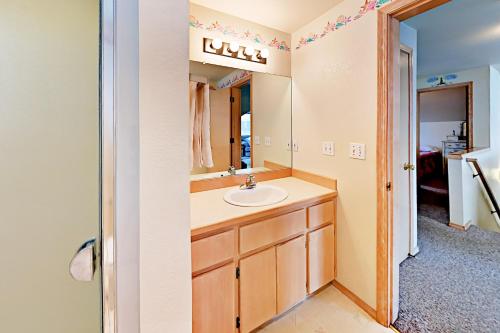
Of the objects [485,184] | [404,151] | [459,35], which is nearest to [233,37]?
[404,151]

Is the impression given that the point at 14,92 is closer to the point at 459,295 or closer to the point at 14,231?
the point at 14,231

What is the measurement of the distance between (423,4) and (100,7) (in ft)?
5.11

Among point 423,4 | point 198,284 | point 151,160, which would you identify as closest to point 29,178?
point 151,160

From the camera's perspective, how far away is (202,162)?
185 cm

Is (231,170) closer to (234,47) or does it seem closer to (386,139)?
(234,47)

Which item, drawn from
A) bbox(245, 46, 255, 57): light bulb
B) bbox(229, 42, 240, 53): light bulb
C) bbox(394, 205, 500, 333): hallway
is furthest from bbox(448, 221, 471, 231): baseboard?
bbox(229, 42, 240, 53): light bulb

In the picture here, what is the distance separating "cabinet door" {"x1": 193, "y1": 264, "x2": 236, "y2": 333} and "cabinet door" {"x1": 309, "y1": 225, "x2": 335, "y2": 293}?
655 millimetres

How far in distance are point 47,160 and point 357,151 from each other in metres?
1.66

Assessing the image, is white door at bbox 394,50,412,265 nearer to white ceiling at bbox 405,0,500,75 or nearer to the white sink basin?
white ceiling at bbox 405,0,500,75

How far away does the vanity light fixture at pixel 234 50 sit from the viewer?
1.78 meters

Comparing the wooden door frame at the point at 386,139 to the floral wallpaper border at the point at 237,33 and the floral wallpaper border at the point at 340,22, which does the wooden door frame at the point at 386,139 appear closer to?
the floral wallpaper border at the point at 340,22

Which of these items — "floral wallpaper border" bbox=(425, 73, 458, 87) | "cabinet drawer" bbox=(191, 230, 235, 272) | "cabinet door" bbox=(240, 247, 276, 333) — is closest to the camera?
"cabinet drawer" bbox=(191, 230, 235, 272)

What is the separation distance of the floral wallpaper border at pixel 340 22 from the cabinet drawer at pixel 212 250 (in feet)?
5.42

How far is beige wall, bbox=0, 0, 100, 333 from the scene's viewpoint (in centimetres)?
56
